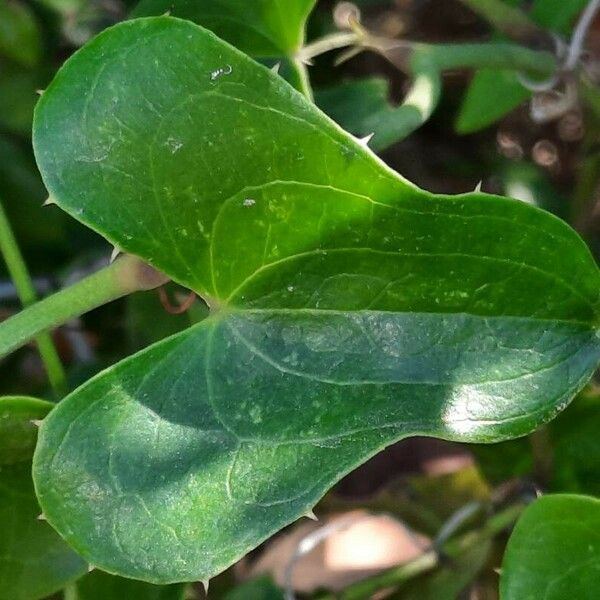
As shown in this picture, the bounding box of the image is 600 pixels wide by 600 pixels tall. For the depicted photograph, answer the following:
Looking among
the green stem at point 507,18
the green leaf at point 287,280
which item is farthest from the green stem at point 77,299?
the green stem at point 507,18

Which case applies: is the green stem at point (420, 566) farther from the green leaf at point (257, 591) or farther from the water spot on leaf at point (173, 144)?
the water spot on leaf at point (173, 144)

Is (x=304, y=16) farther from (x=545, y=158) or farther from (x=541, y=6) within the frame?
(x=545, y=158)

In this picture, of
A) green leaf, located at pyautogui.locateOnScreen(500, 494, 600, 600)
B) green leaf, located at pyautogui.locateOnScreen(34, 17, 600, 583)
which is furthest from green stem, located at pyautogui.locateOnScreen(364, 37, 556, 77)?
green leaf, located at pyautogui.locateOnScreen(500, 494, 600, 600)

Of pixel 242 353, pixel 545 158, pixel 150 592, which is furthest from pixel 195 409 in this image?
pixel 545 158

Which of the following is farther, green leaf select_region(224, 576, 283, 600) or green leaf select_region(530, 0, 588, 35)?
green leaf select_region(224, 576, 283, 600)

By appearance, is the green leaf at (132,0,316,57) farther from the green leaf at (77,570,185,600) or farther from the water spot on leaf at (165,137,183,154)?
the green leaf at (77,570,185,600)

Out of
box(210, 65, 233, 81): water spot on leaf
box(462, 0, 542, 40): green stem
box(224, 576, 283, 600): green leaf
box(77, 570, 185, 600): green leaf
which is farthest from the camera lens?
box(224, 576, 283, 600): green leaf

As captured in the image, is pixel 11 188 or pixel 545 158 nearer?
pixel 11 188

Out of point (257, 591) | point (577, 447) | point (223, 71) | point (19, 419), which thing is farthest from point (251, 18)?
point (257, 591)
